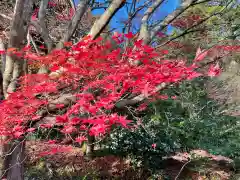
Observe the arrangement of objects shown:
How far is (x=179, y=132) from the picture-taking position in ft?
22.5

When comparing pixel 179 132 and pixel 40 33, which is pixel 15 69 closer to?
pixel 40 33

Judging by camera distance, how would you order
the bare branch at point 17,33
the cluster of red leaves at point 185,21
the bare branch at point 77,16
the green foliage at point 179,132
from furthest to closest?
the cluster of red leaves at point 185,21, the green foliage at point 179,132, the bare branch at point 77,16, the bare branch at point 17,33

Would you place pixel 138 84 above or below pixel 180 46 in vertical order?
below

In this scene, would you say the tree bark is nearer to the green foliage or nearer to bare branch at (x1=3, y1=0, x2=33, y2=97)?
bare branch at (x1=3, y1=0, x2=33, y2=97)

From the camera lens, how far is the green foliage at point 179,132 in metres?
6.47

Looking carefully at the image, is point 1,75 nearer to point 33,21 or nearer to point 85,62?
point 33,21

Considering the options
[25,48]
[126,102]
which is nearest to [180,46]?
[126,102]

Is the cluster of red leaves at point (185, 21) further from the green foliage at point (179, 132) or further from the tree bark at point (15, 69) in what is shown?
the tree bark at point (15, 69)

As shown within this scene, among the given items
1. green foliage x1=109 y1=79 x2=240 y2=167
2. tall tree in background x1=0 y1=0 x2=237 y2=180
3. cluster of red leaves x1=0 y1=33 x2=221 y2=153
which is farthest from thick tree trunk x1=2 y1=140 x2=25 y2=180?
green foliage x1=109 y1=79 x2=240 y2=167

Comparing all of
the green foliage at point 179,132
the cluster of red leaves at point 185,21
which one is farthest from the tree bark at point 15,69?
the cluster of red leaves at point 185,21

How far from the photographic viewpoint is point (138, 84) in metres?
3.15

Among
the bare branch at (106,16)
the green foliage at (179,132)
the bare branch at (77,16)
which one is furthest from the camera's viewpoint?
the green foliage at (179,132)

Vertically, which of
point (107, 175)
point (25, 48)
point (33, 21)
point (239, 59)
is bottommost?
point (107, 175)

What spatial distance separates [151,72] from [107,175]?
4.26m
